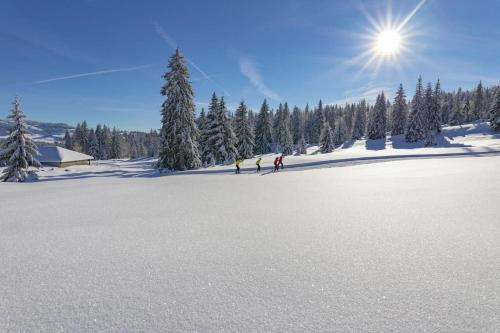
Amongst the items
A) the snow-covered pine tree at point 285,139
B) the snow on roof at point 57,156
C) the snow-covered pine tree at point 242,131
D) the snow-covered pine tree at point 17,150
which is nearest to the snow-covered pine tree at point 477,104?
the snow-covered pine tree at point 285,139

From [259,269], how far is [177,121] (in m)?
27.0

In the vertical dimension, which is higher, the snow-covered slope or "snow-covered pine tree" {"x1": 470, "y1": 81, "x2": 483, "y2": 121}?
"snow-covered pine tree" {"x1": 470, "y1": 81, "x2": 483, "y2": 121}

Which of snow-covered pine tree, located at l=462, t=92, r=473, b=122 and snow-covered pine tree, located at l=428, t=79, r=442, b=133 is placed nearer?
snow-covered pine tree, located at l=428, t=79, r=442, b=133

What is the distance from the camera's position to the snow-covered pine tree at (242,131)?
45219 millimetres

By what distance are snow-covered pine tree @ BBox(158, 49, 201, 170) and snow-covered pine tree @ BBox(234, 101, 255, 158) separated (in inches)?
659

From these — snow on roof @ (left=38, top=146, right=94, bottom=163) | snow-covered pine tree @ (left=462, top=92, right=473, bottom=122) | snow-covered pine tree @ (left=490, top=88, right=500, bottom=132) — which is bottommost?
snow on roof @ (left=38, top=146, right=94, bottom=163)

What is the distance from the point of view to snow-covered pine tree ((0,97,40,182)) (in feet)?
79.6

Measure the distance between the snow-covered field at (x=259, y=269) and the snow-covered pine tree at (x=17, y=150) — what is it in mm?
23387

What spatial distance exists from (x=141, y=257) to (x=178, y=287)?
1.28m

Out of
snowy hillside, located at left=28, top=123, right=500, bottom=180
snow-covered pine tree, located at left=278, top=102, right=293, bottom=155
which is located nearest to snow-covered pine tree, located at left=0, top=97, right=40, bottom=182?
snowy hillside, located at left=28, top=123, right=500, bottom=180

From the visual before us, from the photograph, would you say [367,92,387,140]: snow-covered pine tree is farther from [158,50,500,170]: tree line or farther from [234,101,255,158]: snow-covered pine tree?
[234,101,255,158]: snow-covered pine tree

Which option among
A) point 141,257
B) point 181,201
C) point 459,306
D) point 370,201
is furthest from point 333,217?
point 181,201

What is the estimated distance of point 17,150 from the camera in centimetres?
2447

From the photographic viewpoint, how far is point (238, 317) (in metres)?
Answer: 2.78
